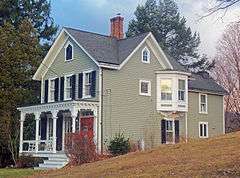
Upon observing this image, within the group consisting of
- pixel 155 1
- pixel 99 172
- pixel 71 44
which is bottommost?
pixel 99 172

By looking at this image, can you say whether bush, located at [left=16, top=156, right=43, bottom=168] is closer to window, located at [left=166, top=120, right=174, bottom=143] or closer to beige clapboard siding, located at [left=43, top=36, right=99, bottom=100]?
beige clapboard siding, located at [left=43, top=36, right=99, bottom=100]

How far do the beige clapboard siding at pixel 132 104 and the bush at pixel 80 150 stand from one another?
714 cm

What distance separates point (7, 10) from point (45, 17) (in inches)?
181

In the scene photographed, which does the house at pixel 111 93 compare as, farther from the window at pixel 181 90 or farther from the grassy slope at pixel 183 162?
the grassy slope at pixel 183 162

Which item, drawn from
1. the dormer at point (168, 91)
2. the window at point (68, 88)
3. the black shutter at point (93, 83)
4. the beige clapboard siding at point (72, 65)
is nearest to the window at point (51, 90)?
the beige clapboard siding at point (72, 65)

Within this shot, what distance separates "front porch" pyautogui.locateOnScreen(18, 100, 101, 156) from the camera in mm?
33319

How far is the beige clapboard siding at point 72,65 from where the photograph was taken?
3553 centimetres

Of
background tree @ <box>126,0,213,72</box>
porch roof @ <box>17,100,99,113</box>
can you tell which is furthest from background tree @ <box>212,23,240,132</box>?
porch roof @ <box>17,100,99,113</box>

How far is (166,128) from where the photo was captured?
125 ft

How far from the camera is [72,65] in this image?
37.2 metres

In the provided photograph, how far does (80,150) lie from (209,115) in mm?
18403

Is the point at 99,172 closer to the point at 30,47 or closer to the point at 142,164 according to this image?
the point at 142,164

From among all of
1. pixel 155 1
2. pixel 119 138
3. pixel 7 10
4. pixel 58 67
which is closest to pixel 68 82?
pixel 58 67

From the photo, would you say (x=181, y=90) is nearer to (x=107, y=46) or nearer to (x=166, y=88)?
(x=166, y=88)
